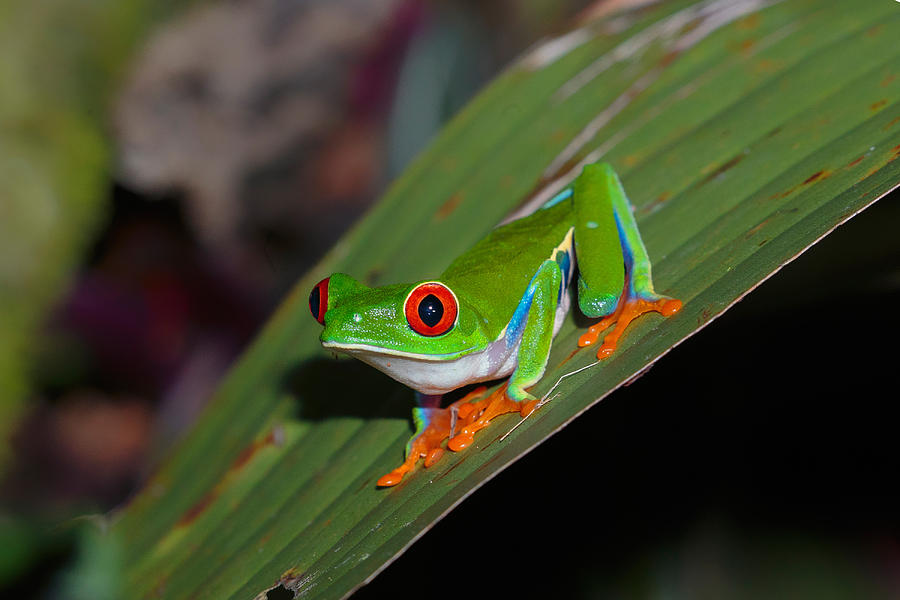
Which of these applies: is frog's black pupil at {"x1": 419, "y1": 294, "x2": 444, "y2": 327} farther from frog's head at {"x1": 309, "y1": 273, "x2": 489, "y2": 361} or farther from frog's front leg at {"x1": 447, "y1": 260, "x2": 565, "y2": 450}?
frog's front leg at {"x1": 447, "y1": 260, "x2": 565, "y2": 450}

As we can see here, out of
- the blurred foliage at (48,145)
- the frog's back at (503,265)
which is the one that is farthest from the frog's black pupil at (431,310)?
the blurred foliage at (48,145)

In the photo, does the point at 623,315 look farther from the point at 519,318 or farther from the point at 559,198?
the point at 559,198

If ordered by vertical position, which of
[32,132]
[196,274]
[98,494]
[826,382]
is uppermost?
[32,132]

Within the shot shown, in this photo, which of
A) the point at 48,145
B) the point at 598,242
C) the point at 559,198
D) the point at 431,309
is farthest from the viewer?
the point at 48,145

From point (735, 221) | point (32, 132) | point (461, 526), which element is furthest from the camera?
point (32, 132)

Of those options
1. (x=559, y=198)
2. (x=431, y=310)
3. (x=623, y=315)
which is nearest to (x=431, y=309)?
(x=431, y=310)

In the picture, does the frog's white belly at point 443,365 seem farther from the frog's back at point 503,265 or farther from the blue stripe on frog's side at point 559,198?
the blue stripe on frog's side at point 559,198

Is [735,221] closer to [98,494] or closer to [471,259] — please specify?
[471,259]

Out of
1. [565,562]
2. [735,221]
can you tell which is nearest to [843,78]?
[735,221]
